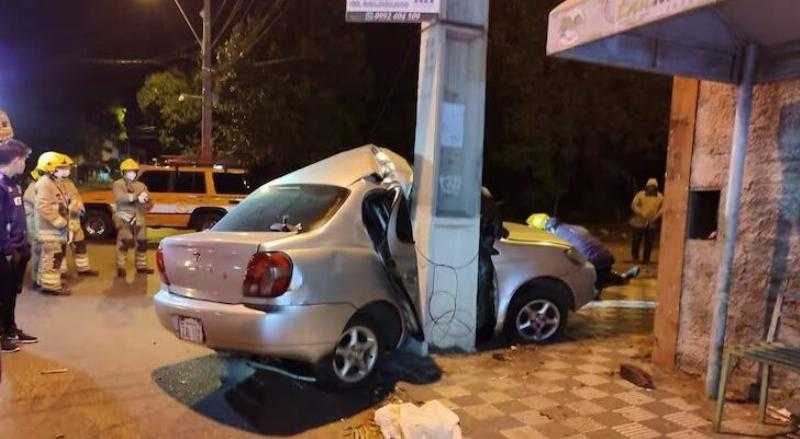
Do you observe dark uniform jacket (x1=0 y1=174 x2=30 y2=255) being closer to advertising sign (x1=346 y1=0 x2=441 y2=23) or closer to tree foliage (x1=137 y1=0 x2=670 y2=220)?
advertising sign (x1=346 y1=0 x2=441 y2=23)

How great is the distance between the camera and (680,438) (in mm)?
4293

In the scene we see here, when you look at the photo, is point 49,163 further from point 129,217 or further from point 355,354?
point 355,354

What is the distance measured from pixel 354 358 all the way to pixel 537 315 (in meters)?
2.20

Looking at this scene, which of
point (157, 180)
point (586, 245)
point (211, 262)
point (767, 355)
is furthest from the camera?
point (157, 180)

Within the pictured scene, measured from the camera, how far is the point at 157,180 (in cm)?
1462

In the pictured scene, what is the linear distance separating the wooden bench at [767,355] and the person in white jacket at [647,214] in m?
7.85

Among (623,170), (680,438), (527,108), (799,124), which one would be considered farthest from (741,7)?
(623,170)

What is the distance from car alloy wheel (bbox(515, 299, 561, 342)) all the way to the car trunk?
2.72 metres

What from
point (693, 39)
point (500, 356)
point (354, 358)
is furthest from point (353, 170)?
point (693, 39)

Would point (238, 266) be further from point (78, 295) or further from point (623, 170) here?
point (623, 170)

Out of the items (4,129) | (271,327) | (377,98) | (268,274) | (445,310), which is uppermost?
(377,98)

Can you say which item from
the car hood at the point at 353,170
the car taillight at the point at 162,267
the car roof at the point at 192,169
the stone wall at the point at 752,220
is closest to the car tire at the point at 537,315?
the stone wall at the point at 752,220

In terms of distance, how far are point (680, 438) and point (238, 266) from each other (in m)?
3.12

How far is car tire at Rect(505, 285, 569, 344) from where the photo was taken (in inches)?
253
